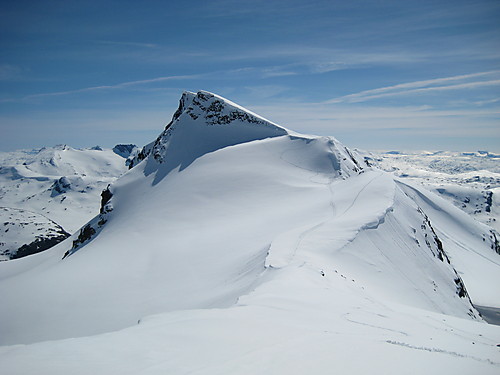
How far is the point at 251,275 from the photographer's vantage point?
1823cm

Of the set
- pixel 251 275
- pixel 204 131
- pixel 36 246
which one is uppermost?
pixel 204 131

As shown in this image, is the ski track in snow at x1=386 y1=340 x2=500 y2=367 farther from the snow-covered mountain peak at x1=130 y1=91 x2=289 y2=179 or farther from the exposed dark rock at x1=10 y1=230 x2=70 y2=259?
the exposed dark rock at x1=10 y1=230 x2=70 y2=259

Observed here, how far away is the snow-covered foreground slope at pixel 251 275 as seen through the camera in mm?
7773

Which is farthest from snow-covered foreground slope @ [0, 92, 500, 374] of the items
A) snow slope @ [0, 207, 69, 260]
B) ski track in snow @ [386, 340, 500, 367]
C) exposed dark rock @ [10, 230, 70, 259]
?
snow slope @ [0, 207, 69, 260]

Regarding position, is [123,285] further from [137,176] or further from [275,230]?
[137,176]

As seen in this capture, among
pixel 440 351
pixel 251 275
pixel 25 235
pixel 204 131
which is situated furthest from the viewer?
pixel 25 235

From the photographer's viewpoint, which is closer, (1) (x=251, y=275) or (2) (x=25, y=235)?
(1) (x=251, y=275)

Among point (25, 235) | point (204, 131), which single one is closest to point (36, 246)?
point (25, 235)

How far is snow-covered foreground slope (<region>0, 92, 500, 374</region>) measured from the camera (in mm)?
7773

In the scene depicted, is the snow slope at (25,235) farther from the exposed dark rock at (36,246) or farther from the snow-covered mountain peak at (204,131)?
the snow-covered mountain peak at (204,131)

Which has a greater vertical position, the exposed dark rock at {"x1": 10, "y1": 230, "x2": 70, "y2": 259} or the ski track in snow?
the ski track in snow

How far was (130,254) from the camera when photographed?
3375 centimetres

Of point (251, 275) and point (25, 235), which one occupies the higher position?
point (251, 275)

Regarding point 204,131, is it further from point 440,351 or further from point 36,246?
point 36,246
